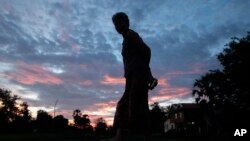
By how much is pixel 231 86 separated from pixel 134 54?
58.3 m

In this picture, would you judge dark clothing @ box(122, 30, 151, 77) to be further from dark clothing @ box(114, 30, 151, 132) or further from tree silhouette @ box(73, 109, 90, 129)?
tree silhouette @ box(73, 109, 90, 129)

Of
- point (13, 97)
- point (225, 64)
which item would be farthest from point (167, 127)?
point (225, 64)

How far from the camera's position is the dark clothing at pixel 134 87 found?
527cm

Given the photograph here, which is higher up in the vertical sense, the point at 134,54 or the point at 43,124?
the point at 134,54

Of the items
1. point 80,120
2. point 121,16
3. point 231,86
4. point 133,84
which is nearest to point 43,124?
point 80,120

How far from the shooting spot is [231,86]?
197ft

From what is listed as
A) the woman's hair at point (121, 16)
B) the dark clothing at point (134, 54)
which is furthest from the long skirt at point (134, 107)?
the woman's hair at point (121, 16)

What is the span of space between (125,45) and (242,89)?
187 ft

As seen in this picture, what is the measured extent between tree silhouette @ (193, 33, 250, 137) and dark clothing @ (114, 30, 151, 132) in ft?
174

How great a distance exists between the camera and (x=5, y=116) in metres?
134

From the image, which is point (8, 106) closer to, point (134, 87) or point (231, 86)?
point (231, 86)

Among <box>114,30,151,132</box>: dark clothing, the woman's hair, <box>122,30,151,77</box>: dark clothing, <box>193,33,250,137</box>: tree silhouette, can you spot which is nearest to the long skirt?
<box>114,30,151,132</box>: dark clothing

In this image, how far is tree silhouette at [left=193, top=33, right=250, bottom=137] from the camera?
56.8 meters

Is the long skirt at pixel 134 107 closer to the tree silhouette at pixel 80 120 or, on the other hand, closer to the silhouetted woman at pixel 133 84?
the silhouetted woman at pixel 133 84
